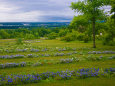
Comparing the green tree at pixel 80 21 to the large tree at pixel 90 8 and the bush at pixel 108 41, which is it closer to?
the large tree at pixel 90 8

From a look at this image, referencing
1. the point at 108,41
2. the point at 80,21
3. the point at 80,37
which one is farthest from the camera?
the point at 80,37

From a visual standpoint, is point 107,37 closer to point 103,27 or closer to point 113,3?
point 103,27

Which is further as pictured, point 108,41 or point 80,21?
point 80,21

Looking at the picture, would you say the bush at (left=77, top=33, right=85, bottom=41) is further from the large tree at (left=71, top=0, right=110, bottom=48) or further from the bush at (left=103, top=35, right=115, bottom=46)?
the large tree at (left=71, top=0, right=110, bottom=48)

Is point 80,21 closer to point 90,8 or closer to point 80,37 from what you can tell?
point 80,37

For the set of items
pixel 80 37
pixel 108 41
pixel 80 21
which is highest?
pixel 80 21

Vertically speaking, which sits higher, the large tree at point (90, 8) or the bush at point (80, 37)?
the large tree at point (90, 8)

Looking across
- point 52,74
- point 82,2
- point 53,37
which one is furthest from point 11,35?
point 52,74

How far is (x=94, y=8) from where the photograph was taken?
1057 inches

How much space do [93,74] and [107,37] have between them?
22.3 meters

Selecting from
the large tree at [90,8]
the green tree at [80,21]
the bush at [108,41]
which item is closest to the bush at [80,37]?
the green tree at [80,21]

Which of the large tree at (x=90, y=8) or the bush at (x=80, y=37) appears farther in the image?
the bush at (x=80, y=37)

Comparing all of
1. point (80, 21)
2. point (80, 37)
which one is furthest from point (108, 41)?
point (80, 37)

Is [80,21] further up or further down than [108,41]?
further up
